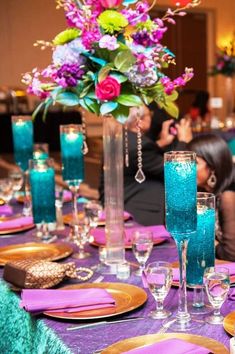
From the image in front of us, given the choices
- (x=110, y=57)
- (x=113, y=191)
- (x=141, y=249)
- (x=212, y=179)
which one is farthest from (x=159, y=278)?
(x=212, y=179)

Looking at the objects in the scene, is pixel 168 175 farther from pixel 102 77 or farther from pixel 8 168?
pixel 8 168

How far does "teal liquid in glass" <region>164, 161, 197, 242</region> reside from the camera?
136 cm

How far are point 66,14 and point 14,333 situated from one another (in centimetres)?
97

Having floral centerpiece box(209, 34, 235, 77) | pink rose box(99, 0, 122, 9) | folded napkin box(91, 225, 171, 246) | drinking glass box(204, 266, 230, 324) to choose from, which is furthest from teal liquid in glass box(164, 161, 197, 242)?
floral centerpiece box(209, 34, 235, 77)

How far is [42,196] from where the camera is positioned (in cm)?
224

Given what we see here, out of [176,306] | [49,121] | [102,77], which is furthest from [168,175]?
[49,121]

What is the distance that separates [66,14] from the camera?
1.83m

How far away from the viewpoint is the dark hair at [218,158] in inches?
99.3

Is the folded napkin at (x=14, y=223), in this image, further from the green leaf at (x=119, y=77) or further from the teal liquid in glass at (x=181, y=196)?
the teal liquid in glass at (x=181, y=196)

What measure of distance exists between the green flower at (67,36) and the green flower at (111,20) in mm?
123

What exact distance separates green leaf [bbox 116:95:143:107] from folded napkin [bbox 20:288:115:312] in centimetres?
59

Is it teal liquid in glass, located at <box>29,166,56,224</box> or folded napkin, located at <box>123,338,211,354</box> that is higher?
teal liquid in glass, located at <box>29,166,56,224</box>

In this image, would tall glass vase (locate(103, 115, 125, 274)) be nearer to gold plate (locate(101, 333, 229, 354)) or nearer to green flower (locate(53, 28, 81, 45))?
green flower (locate(53, 28, 81, 45))

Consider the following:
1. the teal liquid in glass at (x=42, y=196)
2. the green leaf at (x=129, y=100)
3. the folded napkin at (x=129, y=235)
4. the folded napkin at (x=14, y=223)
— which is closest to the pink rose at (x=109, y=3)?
the green leaf at (x=129, y=100)
